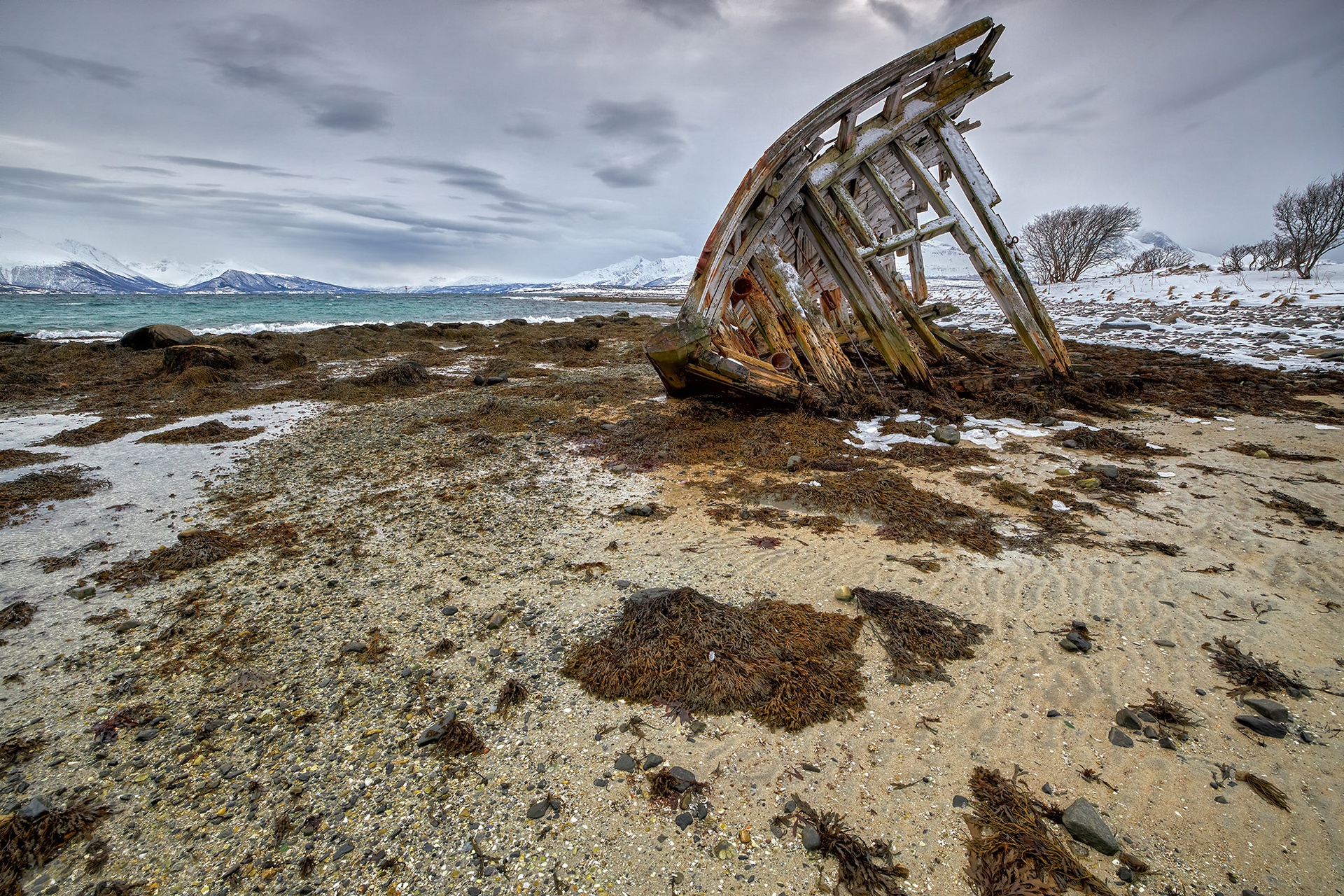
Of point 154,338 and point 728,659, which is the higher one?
point 154,338

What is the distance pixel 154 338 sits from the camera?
57.2 feet

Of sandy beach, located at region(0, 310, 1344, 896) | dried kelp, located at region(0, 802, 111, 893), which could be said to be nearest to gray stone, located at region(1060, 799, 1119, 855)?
sandy beach, located at region(0, 310, 1344, 896)

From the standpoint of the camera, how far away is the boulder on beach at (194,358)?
1297 centimetres

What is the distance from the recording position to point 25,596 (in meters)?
3.99

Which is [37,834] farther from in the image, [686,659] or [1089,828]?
[1089,828]

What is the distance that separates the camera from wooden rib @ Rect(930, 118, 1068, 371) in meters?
8.58

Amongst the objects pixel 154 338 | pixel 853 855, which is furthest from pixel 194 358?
pixel 853 855

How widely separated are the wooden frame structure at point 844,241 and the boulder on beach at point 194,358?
12.3m

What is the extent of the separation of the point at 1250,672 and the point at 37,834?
5805 mm

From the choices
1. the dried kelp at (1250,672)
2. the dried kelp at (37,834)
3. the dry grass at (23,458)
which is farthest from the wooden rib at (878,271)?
the dry grass at (23,458)

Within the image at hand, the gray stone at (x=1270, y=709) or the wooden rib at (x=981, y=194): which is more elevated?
the wooden rib at (x=981, y=194)

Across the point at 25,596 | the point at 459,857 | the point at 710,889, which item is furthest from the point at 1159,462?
the point at 25,596

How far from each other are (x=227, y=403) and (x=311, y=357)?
7522 millimetres

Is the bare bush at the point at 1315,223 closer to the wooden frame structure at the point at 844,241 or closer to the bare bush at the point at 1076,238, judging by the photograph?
the bare bush at the point at 1076,238
